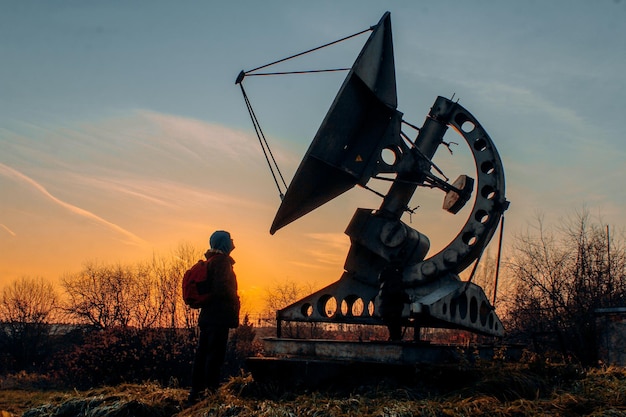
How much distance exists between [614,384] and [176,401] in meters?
A: 5.09

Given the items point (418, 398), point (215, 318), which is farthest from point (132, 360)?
point (418, 398)

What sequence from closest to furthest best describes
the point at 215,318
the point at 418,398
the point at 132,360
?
the point at 418,398
the point at 215,318
the point at 132,360

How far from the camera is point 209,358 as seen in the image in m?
8.52

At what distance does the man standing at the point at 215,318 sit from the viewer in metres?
8.45

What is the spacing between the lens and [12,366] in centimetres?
3322

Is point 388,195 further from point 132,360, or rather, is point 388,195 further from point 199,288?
point 132,360

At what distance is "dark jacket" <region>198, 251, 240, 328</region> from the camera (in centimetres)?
844

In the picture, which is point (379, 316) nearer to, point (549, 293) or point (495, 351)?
point (495, 351)

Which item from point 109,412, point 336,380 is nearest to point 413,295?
point 336,380

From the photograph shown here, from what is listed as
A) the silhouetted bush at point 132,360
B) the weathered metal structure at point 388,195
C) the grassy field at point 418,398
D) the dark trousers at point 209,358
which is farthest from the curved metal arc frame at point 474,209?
the silhouetted bush at point 132,360

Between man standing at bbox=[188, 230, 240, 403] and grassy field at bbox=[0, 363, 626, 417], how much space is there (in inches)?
11.8

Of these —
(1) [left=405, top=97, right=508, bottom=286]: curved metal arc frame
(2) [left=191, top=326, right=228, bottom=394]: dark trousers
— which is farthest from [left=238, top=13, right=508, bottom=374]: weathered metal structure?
(2) [left=191, top=326, right=228, bottom=394]: dark trousers

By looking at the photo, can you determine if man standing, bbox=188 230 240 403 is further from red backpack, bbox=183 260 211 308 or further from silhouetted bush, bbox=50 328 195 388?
silhouetted bush, bbox=50 328 195 388

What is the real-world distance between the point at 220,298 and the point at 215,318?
0.25 meters
